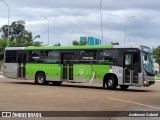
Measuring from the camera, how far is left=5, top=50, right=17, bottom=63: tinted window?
32553mm

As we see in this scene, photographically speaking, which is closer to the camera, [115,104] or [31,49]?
[115,104]

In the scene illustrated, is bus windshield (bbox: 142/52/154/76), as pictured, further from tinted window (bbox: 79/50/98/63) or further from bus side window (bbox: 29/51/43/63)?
bus side window (bbox: 29/51/43/63)

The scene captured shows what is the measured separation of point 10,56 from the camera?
108 ft

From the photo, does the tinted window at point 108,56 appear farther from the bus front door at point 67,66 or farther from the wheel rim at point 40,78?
the wheel rim at point 40,78

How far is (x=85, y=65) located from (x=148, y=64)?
456 cm

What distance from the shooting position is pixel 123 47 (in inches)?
1041

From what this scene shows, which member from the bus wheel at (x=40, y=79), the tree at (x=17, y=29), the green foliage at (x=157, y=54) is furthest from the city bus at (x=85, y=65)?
the tree at (x=17, y=29)

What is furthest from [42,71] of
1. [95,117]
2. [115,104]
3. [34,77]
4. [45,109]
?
[95,117]

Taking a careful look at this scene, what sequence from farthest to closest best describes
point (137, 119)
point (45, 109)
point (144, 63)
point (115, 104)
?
1. point (144, 63)
2. point (115, 104)
3. point (45, 109)
4. point (137, 119)

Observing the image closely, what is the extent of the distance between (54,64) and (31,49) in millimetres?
2815

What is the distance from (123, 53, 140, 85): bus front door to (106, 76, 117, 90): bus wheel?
85 centimetres

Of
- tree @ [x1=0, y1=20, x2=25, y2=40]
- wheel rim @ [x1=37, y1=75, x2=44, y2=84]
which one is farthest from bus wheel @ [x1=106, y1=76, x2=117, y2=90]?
tree @ [x1=0, y1=20, x2=25, y2=40]

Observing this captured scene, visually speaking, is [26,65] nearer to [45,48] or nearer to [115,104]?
[45,48]

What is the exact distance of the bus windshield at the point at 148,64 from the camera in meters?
26.1
